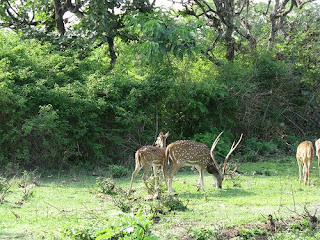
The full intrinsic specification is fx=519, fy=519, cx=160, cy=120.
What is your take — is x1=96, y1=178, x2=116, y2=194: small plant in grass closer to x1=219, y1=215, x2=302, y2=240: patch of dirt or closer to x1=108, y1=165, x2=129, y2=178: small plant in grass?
x1=108, y1=165, x2=129, y2=178: small plant in grass

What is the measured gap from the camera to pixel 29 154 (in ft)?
48.2

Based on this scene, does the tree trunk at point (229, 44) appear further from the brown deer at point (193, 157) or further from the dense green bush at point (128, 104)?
the brown deer at point (193, 157)

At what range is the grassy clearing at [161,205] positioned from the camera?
7656mm

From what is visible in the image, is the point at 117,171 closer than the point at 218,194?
No

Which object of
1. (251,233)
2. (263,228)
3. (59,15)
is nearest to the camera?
(251,233)

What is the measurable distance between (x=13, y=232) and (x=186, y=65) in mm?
12086

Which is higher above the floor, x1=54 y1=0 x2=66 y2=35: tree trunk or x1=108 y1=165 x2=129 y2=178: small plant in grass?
x1=54 y1=0 x2=66 y2=35: tree trunk

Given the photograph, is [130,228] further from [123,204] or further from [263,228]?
[123,204]

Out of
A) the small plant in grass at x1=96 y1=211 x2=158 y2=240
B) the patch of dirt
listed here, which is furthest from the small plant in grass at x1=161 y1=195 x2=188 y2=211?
the small plant in grass at x1=96 y1=211 x2=158 y2=240

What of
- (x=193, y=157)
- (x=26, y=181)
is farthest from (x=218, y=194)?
(x=26, y=181)

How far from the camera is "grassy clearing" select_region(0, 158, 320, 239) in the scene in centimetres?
766

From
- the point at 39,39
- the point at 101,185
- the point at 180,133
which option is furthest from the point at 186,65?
the point at 101,185

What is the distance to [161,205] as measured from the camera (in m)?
9.03

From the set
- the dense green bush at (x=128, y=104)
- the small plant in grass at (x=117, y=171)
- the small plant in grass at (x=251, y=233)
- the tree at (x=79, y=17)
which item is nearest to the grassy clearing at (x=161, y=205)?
the small plant in grass at (x=251, y=233)
